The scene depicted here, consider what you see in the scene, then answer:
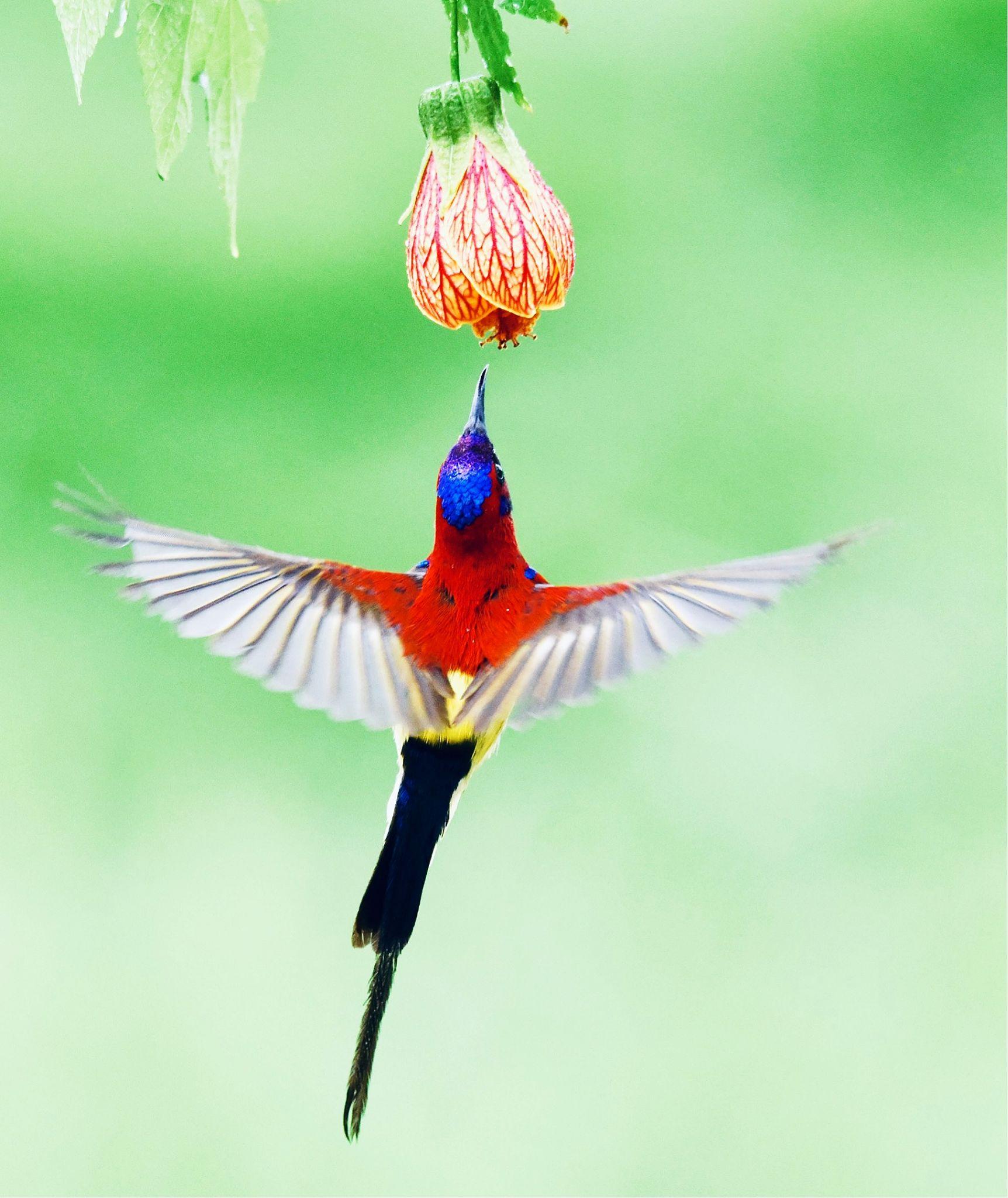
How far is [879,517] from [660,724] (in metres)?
0.46

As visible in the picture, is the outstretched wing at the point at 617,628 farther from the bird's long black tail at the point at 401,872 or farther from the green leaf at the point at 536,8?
the green leaf at the point at 536,8

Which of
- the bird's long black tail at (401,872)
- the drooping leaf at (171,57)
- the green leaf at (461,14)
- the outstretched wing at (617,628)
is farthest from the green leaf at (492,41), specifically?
the bird's long black tail at (401,872)

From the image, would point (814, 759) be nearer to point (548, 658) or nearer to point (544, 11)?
point (548, 658)

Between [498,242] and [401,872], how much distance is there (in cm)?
60

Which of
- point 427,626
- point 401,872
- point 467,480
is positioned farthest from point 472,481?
point 401,872

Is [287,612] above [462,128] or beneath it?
beneath

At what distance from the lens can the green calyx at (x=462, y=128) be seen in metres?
0.82

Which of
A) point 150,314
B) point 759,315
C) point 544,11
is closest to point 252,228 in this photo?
point 150,314

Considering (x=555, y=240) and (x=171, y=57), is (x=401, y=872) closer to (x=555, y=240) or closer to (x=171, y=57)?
(x=555, y=240)

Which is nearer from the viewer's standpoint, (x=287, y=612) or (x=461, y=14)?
(x=461, y=14)

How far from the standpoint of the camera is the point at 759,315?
234 cm

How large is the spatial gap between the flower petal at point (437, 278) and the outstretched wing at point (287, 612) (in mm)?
258

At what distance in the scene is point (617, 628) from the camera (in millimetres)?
1028

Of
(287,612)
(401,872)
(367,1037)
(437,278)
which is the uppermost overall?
(437,278)
